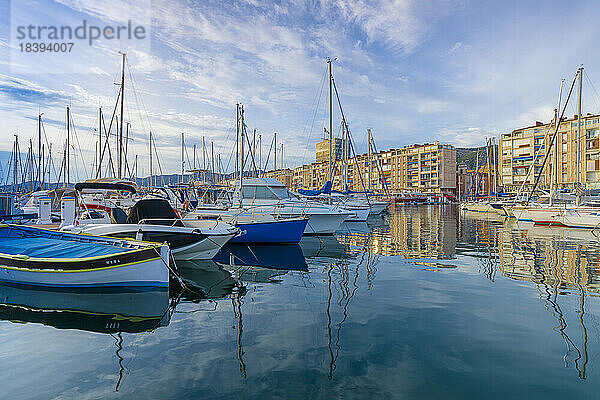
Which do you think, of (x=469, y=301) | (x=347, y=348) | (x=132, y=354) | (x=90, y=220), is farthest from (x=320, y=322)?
(x=90, y=220)

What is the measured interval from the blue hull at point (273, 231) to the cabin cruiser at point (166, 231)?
2.84m

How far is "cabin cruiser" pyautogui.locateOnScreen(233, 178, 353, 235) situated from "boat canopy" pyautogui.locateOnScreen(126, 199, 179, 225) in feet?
21.8

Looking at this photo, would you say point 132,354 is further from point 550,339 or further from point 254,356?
point 550,339

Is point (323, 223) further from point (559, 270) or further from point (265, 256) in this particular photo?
point (559, 270)

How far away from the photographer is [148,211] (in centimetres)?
1258

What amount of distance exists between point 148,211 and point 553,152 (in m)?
51.7

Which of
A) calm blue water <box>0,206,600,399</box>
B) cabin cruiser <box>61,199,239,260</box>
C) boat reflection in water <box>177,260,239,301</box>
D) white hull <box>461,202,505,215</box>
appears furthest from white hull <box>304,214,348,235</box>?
white hull <box>461,202,505,215</box>

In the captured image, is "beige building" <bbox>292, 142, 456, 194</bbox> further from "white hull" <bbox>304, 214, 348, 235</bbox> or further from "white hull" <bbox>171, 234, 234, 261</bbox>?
"white hull" <bbox>171, 234, 234, 261</bbox>

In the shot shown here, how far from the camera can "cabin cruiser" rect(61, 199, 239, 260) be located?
10977mm

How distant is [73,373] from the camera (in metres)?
4.83

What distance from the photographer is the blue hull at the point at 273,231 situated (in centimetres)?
1616

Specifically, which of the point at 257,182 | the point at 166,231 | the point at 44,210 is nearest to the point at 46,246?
the point at 166,231

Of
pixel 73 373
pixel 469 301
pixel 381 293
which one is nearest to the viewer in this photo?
pixel 73 373

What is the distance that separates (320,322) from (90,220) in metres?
11.4
